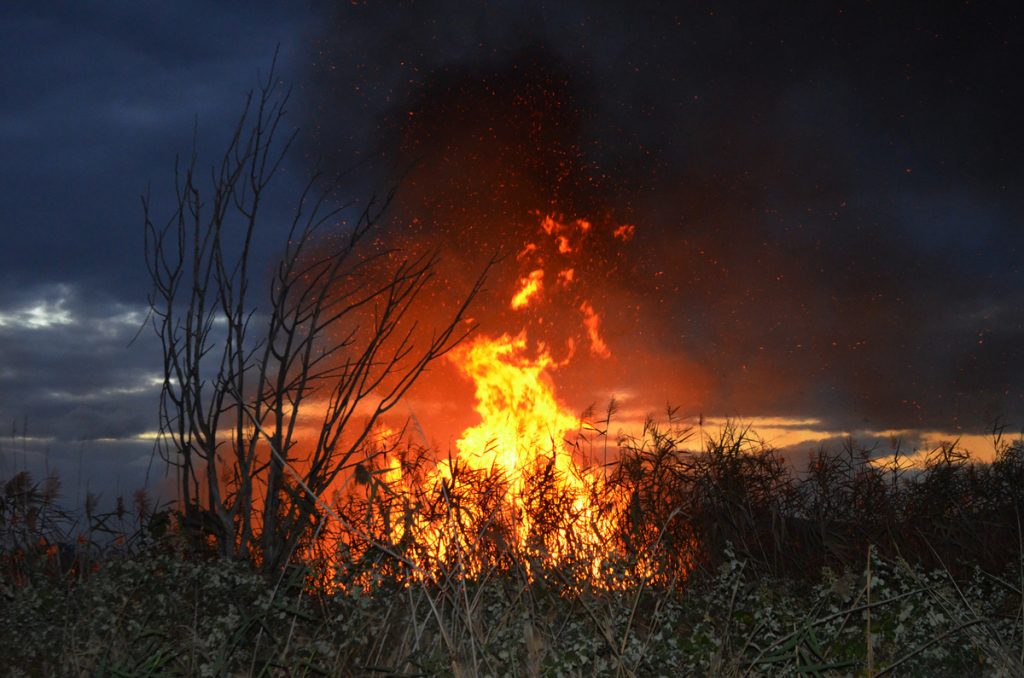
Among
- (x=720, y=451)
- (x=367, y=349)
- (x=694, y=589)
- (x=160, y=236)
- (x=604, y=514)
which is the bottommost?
(x=694, y=589)

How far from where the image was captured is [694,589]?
613 centimetres

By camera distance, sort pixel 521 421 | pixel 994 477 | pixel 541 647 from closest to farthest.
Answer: pixel 541 647 < pixel 521 421 < pixel 994 477

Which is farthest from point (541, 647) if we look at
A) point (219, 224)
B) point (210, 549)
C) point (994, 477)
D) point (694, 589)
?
point (994, 477)

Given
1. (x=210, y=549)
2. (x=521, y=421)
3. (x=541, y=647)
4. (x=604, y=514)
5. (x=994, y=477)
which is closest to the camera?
(x=541, y=647)

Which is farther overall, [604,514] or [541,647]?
[604,514]

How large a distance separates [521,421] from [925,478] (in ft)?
11.6

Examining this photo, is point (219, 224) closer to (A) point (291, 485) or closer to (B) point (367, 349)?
(B) point (367, 349)

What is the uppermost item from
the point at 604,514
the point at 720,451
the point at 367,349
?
the point at 367,349

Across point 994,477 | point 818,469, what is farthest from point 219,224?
point 994,477

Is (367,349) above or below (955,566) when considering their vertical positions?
above

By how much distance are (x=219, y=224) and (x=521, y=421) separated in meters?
2.81

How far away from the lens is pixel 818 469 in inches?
290

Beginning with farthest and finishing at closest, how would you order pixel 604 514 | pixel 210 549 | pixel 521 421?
pixel 521 421
pixel 604 514
pixel 210 549

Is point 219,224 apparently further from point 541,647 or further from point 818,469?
point 818,469
